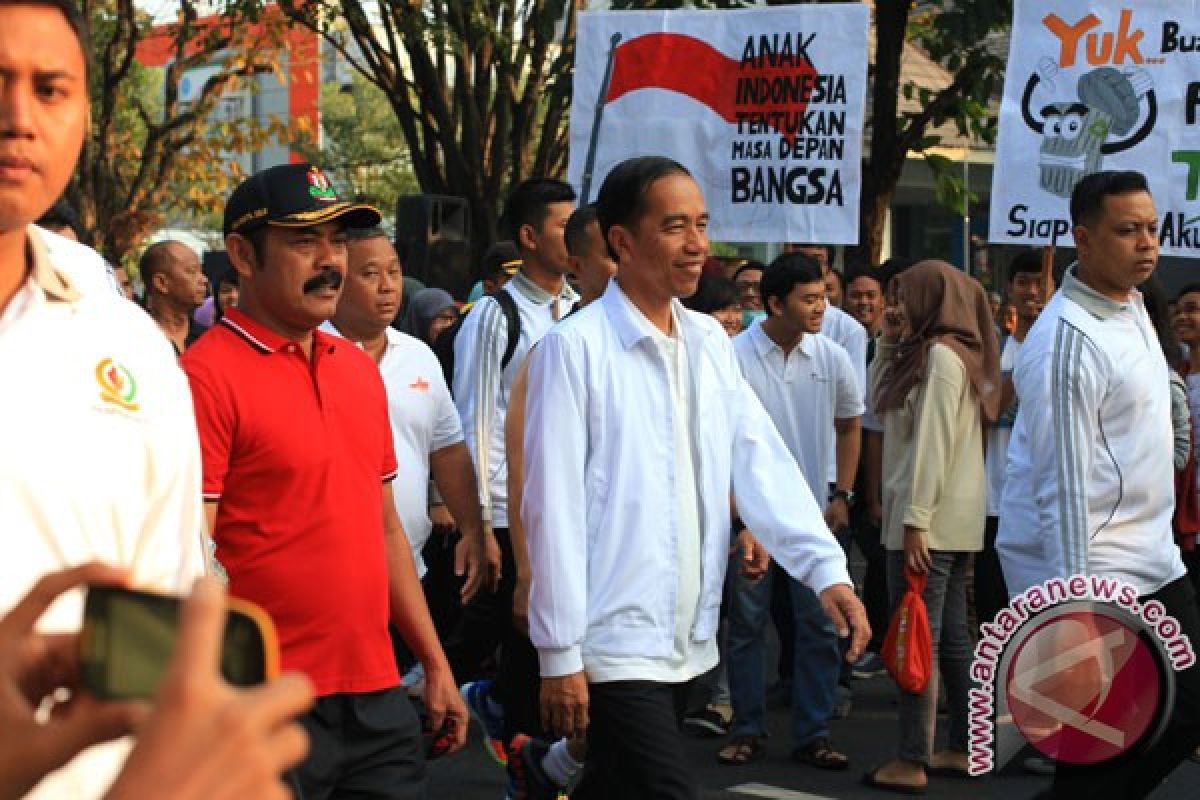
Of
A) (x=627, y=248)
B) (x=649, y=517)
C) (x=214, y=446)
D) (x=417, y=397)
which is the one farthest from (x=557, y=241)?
(x=214, y=446)

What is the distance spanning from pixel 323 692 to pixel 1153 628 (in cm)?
259

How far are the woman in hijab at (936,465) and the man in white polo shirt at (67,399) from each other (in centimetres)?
522

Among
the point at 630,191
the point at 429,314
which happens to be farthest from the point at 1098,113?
the point at 429,314

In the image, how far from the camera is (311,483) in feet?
13.9

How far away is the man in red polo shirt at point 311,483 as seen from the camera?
4.22 meters

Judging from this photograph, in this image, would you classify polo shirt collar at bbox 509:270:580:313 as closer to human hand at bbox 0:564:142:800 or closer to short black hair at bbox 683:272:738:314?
short black hair at bbox 683:272:738:314

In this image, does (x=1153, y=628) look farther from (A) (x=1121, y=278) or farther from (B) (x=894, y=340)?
(B) (x=894, y=340)

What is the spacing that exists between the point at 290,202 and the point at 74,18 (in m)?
2.38

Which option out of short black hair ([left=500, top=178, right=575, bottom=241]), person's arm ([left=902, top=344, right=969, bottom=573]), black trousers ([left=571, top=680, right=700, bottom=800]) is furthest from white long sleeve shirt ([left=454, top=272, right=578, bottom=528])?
black trousers ([left=571, top=680, right=700, bottom=800])

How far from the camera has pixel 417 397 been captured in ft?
20.9

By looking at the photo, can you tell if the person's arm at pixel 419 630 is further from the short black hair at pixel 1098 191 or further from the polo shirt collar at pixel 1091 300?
the short black hair at pixel 1098 191

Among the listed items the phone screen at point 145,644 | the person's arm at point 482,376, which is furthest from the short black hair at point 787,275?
the phone screen at point 145,644

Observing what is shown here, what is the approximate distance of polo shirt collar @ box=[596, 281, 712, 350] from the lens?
489cm

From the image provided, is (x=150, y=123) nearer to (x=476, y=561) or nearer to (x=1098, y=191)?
(x=476, y=561)
